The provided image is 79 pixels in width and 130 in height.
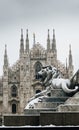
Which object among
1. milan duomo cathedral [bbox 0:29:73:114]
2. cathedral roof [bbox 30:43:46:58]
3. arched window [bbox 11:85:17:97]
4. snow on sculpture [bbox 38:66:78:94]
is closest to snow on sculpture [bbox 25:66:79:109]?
snow on sculpture [bbox 38:66:78:94]

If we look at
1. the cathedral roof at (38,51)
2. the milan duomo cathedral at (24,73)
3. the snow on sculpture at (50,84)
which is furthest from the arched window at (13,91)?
the snow on sculpture at (50,84)

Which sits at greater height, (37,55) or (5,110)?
(37,55)

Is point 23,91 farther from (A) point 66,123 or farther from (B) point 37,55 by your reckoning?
(A) point 66,123

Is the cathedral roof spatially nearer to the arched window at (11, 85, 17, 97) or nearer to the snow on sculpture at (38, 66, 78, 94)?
the arched window at (11, 85, 17, 97)

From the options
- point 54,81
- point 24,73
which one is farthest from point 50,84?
point 24,73

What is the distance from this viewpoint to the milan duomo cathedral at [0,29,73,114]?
73438mm

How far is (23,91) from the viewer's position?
2906 inches

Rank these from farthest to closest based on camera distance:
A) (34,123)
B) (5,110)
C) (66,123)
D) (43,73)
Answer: (5,110) → (43,73) → (34,123) → (66,123)

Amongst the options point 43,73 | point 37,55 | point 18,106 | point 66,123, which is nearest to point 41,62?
point 37,55

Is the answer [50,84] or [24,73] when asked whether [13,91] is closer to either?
[24,73]

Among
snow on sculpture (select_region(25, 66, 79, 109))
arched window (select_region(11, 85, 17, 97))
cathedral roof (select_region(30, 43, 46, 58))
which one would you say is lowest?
snow on sculpture (select_region(25, 66, 79, 109))

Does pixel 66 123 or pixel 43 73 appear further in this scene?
pixel 43 73

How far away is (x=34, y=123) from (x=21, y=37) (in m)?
64.2

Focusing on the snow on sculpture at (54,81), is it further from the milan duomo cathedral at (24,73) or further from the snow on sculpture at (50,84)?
the milan duomo cathedral at (24,73)
